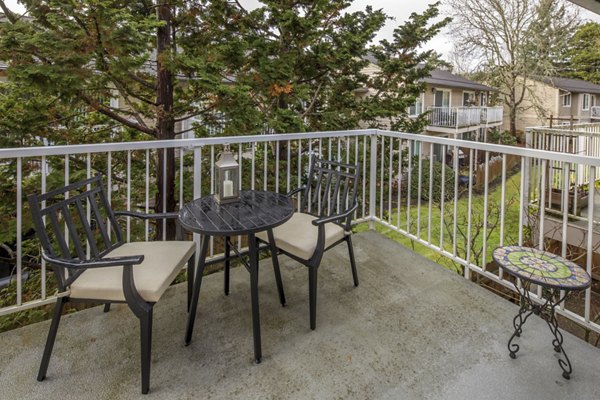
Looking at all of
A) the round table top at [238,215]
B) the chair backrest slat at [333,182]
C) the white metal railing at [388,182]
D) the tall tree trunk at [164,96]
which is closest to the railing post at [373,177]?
the white metal railing at [388,182]

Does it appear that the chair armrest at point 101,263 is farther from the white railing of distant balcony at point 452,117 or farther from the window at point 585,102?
the window at point 585,102

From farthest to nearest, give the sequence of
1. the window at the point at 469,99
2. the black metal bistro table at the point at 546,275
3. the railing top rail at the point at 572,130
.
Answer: the window at the point at 469,99 < the railing top rail at the point at 572,130 < the black metal bistro table at the point at 546,275

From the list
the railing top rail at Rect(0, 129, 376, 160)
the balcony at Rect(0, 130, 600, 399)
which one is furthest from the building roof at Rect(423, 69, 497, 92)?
the balcony at Rect(0, 130, 600, 399)

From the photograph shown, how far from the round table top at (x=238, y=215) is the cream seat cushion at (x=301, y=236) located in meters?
0.19

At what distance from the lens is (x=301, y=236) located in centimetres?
244

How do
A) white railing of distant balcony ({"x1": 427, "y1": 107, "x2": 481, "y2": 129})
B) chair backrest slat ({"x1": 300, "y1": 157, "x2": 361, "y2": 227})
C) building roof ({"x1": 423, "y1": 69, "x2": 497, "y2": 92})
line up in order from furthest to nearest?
building roof ({"x1": 423, "y1": 69, "x2": 497, "y2": 92}), white railing of distant balcony ({"x1": 427, "y1": 107, "x2": 481, "y2": 129}), chair backrest slat ({"x1": 300, "y1": 157, "x2": 361, "y2": 227})

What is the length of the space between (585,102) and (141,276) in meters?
30.4

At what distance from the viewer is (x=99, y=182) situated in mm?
2283

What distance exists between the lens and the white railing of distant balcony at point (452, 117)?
1539 centimetres

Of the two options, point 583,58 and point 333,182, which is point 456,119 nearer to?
point 333,182

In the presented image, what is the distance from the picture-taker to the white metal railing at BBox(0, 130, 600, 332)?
2357 mm

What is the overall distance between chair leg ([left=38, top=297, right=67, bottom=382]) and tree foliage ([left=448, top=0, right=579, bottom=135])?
18684 mm

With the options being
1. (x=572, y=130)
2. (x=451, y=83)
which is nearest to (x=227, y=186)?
(x=572, y=130)

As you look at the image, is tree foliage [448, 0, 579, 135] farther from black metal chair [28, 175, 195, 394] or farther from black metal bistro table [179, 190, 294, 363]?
black metal chair [28, 175, 195, 394]
